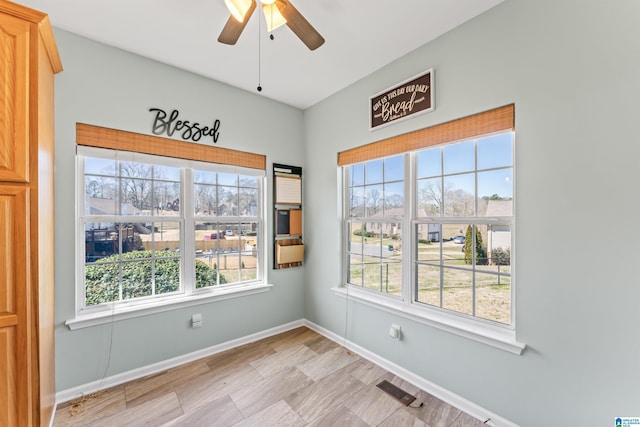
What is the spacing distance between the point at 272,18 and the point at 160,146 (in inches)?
62.9

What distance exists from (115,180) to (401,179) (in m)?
2.56

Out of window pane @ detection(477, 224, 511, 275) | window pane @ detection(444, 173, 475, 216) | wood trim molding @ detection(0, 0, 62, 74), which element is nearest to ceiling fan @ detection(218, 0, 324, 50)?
wood trim molding @ detection(0, 0, 62, 74)

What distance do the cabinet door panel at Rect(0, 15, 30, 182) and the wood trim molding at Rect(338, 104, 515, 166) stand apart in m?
2.39

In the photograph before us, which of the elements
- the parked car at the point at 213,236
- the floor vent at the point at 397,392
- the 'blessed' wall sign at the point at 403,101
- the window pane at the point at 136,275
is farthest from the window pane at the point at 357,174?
the window pane at the point at 136,275

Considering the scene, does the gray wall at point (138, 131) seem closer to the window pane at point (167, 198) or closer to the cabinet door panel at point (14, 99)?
the window pane at point (167, 198)

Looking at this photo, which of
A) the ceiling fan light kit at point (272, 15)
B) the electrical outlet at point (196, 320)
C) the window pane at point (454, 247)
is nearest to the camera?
the ceiling fan light kit at point (272, 15)

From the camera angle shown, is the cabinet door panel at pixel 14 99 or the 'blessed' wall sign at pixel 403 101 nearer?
the cabinet door panel at pixel 14 99

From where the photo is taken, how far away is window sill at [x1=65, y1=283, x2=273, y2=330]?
6.90ft

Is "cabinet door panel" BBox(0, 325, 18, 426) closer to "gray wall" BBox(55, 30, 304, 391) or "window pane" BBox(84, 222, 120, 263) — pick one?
"gray wall" BBox(55, 30, 304, 391)

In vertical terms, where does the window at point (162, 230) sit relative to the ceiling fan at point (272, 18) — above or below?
below

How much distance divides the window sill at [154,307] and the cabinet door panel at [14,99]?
131 centimetres

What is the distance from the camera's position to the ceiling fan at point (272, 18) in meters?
1.42

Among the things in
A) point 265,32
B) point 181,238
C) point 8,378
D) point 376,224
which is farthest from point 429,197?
point 8,378

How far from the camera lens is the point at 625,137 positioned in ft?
4.53
